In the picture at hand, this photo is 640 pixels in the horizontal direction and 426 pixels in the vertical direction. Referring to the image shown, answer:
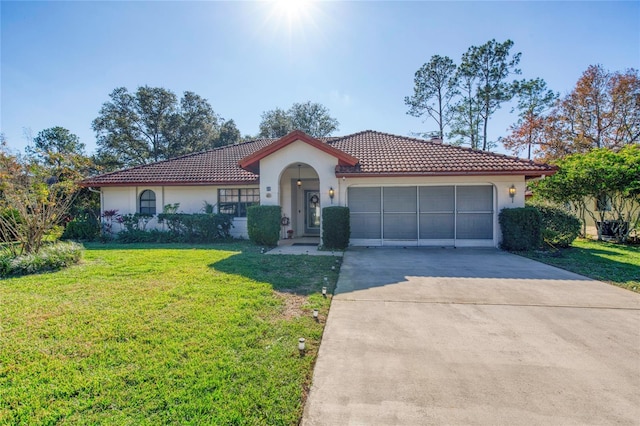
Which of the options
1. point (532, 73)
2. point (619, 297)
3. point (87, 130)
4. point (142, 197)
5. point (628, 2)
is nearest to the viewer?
point (619, 297)

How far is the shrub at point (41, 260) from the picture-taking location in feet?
24.0

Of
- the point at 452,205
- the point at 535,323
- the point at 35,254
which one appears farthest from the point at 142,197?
the point at 535,323

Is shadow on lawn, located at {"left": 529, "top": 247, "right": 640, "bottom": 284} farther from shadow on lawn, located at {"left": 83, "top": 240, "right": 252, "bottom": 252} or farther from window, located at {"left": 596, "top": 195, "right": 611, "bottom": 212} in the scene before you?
shadow on lawn, located at {"left": 83, "top": 240, "right": 252, "bottom": 252}

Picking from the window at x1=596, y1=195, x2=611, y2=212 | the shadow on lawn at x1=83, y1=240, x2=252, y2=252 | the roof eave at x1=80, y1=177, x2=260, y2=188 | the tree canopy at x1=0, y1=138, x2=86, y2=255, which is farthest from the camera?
the roof eave at x1=80, y1=177, x2=260, y2=188

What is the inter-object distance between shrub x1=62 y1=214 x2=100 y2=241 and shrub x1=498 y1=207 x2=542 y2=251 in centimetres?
1837

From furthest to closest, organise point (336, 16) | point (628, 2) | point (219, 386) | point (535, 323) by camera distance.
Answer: point (336, 16) → point (628, 2) → point (535, 323) → point (219, 386)

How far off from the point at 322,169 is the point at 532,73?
2497cm

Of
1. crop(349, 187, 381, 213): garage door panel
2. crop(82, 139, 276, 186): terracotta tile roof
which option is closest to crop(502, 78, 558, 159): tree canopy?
crop(349, 187, 381, 213): garage door panel

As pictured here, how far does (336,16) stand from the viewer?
10.8 metres

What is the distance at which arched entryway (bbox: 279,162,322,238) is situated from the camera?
569 inches

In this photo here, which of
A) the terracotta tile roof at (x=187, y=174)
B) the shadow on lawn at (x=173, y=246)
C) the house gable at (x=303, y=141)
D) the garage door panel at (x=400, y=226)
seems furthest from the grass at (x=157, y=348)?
the terracotta tile roof at (x=187, y=174)

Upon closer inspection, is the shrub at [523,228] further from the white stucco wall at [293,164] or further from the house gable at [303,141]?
the white stucco wall at [293,164]

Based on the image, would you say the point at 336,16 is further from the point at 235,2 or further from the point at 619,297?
the point at 619,297

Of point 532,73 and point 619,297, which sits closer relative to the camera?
point 619,297
